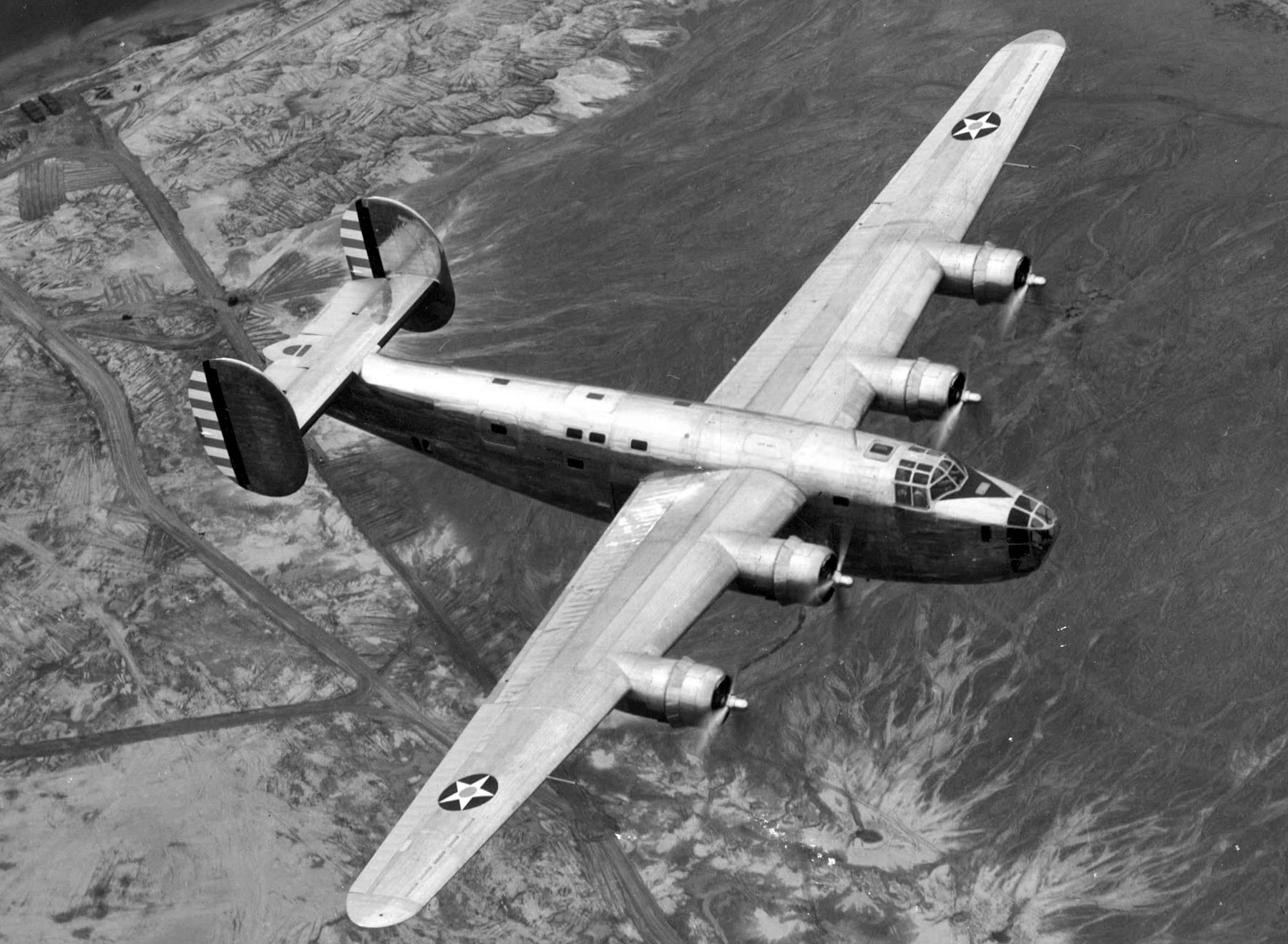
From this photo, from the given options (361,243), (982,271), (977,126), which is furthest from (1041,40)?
(361,243)

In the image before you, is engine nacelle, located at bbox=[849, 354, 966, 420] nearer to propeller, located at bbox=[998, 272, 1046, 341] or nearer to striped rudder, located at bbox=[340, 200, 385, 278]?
propeller, located at bbox=[998, 272, 1046, 341]

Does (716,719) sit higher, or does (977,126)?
(977,126)

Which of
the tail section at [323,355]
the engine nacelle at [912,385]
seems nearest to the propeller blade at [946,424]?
the engine nacelle at [912,385]

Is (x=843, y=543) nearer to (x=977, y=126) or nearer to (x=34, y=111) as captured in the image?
(x=977, y=126)

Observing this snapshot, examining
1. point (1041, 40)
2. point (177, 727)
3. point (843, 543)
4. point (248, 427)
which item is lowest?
point (177, 727)

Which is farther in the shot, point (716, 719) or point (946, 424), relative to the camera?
point (946, 424)

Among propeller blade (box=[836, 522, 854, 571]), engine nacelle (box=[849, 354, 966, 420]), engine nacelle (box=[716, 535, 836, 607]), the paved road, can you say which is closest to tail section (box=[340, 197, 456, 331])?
the paved road

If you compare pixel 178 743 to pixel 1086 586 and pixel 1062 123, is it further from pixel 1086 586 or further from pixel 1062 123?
pixel 1062 123
